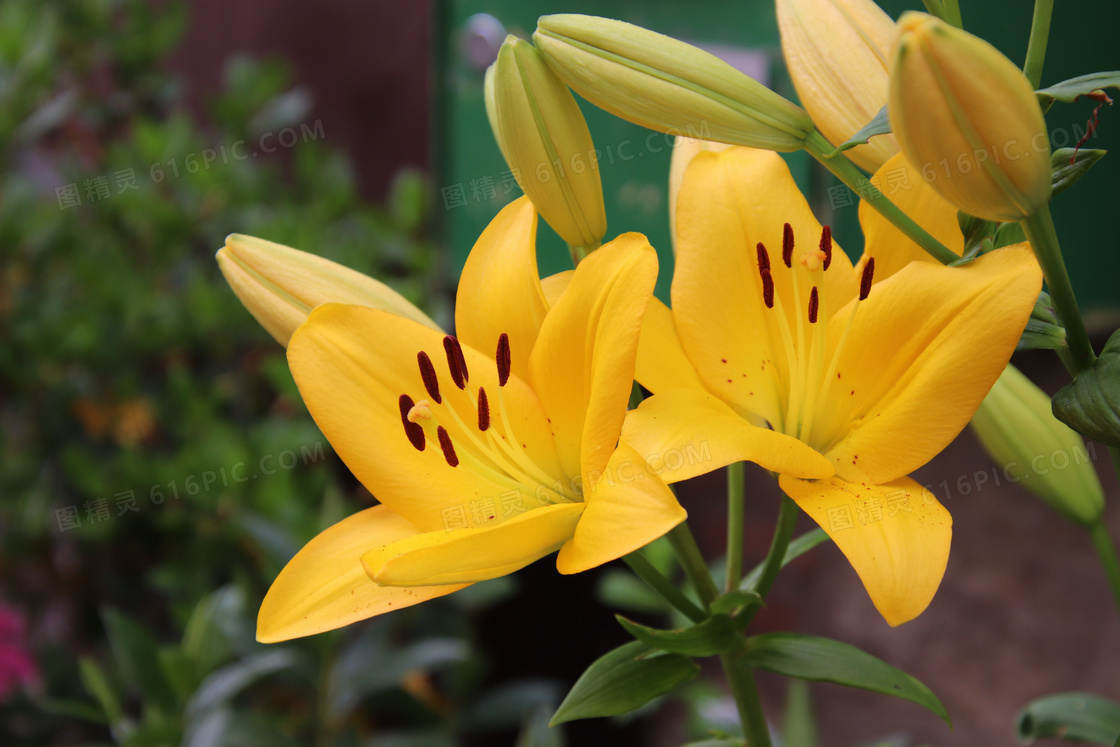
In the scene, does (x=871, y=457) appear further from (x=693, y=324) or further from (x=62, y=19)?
(x=62, y=19)

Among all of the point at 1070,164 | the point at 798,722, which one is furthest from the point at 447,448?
the point at 798,722

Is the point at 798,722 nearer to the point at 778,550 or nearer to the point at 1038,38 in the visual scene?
the point at 778,550

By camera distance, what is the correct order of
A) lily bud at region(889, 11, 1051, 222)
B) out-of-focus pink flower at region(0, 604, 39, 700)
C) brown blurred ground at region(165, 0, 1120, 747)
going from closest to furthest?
1. lily bud at region(889, 11, 1051, 222)
2. out-of-focus pink flower at region(0, 604, 39, 700)
3. brown blurred ground at region(165, 0, 1120, 747)

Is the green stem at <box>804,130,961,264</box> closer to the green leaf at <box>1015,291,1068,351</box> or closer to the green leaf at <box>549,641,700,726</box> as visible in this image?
the green leaf at <box>1015,291,1068,351</box>

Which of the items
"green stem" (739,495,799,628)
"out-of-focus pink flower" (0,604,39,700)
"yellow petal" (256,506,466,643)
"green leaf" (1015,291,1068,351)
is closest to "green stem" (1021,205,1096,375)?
"green leaf" (1015,291,1068,351)

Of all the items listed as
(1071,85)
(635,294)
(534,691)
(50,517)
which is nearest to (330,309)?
(635,294)

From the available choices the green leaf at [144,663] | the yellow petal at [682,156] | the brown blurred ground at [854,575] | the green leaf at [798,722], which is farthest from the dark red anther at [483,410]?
the brown blurred ground at [854,575]
